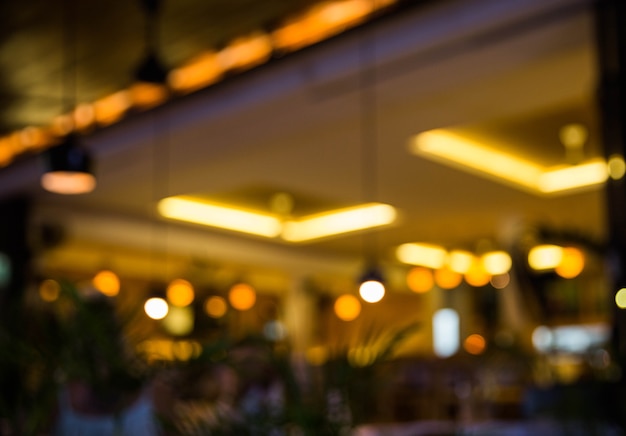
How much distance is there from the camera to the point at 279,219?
12.3 metres

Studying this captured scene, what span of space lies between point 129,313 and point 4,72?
4.52 metres

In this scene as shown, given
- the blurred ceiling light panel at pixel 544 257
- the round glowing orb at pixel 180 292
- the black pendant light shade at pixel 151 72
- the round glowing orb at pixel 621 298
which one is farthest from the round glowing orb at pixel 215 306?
the round glowing orb at pixel 621 298

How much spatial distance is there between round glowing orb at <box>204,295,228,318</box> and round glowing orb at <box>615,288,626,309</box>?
28.8ft

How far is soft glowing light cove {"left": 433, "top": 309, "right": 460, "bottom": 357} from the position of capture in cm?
1595

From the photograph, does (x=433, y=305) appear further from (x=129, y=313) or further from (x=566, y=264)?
(x=129, y=313)

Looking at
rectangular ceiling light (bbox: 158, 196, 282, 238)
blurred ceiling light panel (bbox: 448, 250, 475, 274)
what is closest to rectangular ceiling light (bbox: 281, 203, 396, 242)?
rectangular ceiling light (bbox: 158, 196, 282, 238)

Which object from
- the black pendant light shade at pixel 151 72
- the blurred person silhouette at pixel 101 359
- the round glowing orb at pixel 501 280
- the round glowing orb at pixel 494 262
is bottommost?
the blurred person silhouette at pixel 101 359

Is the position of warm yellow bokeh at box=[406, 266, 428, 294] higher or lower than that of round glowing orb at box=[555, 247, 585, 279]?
higher

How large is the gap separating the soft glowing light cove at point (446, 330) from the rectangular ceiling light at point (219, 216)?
477 centimetres

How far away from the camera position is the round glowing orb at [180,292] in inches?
437

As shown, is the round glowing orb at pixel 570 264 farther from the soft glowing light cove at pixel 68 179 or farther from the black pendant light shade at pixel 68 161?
the black pendant light shade at pixel 68 161

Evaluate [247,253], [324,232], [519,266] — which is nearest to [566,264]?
[519,266]

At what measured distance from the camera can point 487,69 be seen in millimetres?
5906

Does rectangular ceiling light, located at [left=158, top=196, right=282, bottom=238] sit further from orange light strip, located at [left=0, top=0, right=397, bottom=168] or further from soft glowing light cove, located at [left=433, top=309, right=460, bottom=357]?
soft glowing light cove, located at [left=433, top=309, right=460, bottom=357]
